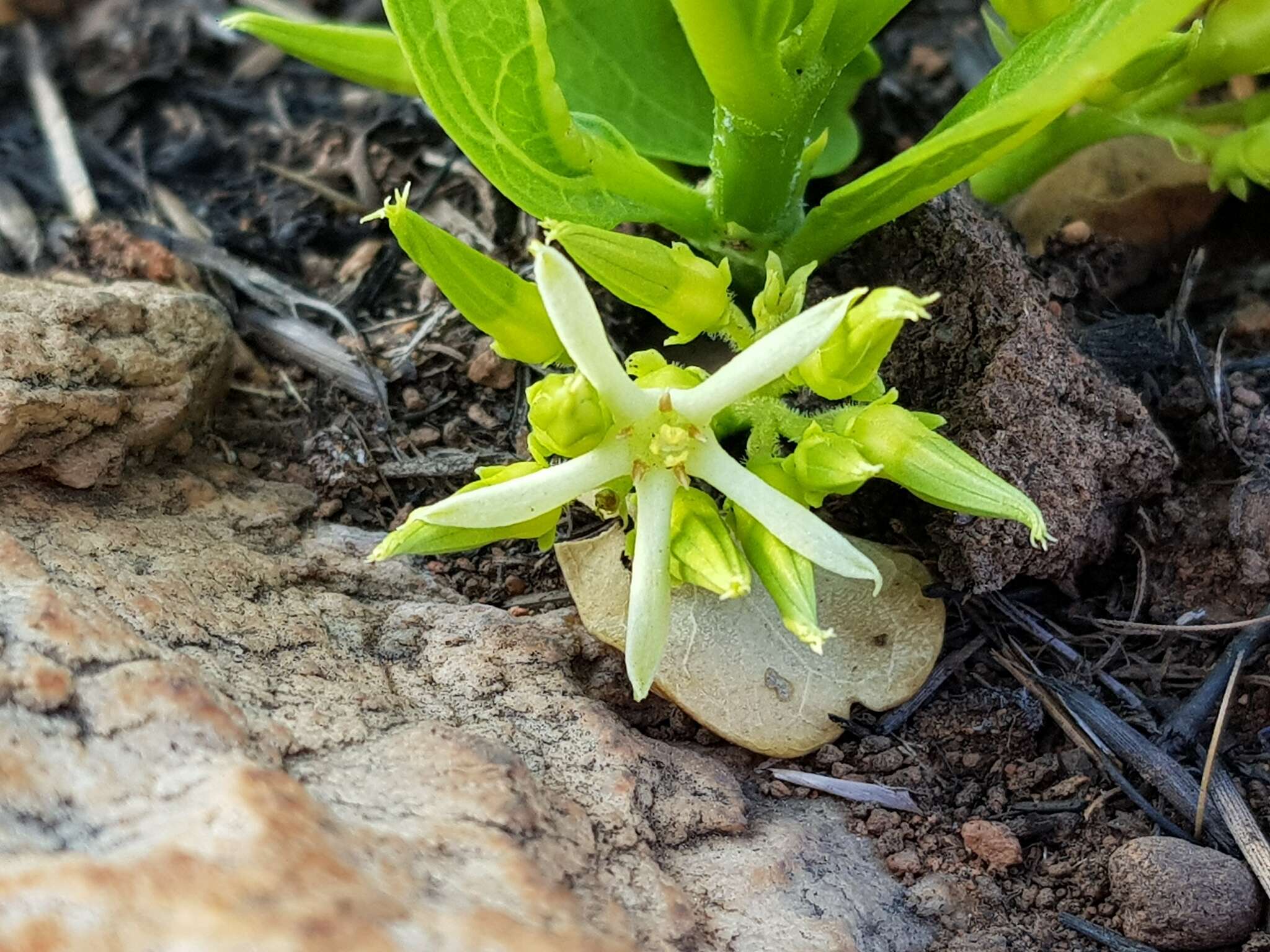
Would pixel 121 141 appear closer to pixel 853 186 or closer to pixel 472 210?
pixel 472 210

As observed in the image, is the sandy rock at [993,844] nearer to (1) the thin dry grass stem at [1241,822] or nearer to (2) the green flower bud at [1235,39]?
(1) the thin dry grass stem at [1241,822]

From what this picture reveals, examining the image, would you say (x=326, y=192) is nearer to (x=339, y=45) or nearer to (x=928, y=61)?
(x=339, y=45)

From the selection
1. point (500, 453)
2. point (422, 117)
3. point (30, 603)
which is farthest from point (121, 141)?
point (30, 603)

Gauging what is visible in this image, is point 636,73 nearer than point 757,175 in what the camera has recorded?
No

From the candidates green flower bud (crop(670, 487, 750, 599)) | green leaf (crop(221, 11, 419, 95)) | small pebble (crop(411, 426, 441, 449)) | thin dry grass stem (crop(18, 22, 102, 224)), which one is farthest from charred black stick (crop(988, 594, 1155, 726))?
thin dry grass stem (crop(18, 22, 102, 224))

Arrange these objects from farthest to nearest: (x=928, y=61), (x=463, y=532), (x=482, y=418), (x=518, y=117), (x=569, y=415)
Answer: (x=928, y=61) → (x=482, y=418) → (x=518, y=117) → (x=463, y=532) → (x=569, y=415)

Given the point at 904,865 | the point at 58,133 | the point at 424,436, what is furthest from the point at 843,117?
the point at 58,133
